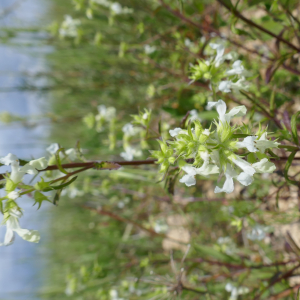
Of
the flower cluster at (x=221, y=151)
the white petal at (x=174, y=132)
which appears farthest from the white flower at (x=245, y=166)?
the white petal at (x=174, y=132)

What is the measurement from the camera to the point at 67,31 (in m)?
1.64

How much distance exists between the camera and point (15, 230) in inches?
20.5

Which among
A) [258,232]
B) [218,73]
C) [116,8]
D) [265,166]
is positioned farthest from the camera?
[116,8]

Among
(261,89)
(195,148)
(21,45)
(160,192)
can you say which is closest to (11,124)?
(21,45)

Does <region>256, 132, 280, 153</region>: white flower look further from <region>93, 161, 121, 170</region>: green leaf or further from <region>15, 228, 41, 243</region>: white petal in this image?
<region>15, 228, 41, 243</region>: white petal

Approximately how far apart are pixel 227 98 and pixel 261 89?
0.26 meters

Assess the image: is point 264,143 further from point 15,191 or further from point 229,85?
point 15,191

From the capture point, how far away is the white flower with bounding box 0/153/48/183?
0.50 m

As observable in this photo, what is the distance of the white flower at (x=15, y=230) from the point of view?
0.51 meters

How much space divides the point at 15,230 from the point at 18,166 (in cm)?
13

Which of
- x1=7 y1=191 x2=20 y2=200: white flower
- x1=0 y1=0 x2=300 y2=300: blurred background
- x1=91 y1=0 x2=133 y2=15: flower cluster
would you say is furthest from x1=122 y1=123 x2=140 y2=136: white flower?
x1=91 y1=0 x2=133 y2=15: flower cluster

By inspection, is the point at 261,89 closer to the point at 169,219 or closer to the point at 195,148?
the point at 195,148

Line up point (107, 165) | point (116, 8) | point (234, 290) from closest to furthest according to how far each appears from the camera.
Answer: point (107, 165)
point (234, 290)
point (116, 8)

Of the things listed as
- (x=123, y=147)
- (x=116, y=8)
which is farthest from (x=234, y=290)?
(x=116, y=8)
